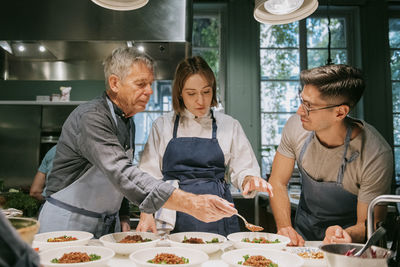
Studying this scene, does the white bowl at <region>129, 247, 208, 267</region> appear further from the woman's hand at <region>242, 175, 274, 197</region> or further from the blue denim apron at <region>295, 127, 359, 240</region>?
the blue denim apron at <region>295, 127, 359, 240</region>

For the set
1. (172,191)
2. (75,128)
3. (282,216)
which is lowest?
(282,216)

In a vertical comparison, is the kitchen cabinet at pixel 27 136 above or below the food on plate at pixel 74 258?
above

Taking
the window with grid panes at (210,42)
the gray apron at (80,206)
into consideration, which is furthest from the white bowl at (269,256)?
the window with grid panes at (210,42)

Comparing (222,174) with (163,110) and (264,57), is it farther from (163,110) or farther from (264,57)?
(264,57)

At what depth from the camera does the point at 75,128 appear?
171cm

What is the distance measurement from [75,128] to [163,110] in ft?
11.5

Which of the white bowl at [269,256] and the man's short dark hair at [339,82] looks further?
the man's short dark hair at [339,82]

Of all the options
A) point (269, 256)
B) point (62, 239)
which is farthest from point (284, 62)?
point (62, 239)

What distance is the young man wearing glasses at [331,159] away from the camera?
1.78m

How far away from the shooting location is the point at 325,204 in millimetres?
2002

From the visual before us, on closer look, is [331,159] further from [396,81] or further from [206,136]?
[396,81]

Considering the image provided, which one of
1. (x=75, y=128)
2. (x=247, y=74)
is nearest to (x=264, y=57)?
(x=247, y=74)

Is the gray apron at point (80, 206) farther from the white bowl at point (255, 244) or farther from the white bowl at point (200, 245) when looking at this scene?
the white bowl at point (255, 244)

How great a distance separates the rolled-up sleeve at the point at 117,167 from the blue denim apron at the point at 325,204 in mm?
988
